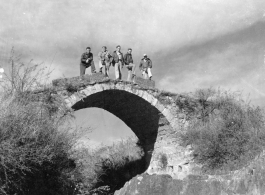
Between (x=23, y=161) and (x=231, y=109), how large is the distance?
7.31 metres

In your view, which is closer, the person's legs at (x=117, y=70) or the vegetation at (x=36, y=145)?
the vegetation at (x=36, y=145)

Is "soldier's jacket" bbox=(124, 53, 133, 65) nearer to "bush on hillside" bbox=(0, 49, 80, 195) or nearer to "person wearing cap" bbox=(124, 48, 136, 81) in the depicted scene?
"person wearing cap" bbox=(124, 48, 136, 81)

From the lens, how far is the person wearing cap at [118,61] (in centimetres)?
1047

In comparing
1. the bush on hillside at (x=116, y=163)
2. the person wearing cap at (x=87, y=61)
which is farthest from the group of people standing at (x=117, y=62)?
the bush on hillside at (x=116, y=163)

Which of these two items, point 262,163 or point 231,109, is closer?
point 262,163

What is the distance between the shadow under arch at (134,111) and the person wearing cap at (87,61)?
892mm

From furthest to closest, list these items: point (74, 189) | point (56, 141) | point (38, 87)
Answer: point (38, 87) < point (74, 189) < point (56, 141)

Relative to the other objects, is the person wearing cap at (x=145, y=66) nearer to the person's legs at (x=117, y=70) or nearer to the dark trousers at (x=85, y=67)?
the person's legs at (x=117, y=70)

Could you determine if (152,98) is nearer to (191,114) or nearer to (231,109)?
(191,114)

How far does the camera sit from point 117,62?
10609 millimetres

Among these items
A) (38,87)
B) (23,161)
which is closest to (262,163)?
(23,161)

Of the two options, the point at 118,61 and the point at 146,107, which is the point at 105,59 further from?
the point at 146,107

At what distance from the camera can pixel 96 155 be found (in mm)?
14172

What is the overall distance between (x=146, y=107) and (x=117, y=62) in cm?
194
